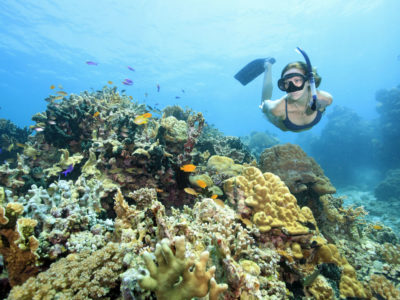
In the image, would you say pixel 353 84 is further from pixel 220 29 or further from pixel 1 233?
pixel 1 233

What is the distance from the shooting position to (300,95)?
3.65m

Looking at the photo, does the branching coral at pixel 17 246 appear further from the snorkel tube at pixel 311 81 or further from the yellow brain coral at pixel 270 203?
the snorkel tube at pixel 311 81

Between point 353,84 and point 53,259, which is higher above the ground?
point 353,84

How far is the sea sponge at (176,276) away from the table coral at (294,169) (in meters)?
4.27

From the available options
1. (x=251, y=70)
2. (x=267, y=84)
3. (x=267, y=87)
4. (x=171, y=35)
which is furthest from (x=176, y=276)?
(x=171, y=35)

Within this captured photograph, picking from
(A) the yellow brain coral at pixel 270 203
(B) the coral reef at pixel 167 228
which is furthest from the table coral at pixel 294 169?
(A) the yellow brain coral at pixel 270 203

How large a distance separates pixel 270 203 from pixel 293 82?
8.03 feet

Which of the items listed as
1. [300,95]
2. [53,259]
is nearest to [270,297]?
[53,259]

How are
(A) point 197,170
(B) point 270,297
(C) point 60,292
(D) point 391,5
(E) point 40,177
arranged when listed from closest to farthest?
(C) point 60,292, (B) point 270,297, (E) point 40,177, (A) point 197,170, (D) point 391,5

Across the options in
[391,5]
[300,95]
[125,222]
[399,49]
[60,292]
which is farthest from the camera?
[399,49]

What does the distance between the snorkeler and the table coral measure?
155 centimetres

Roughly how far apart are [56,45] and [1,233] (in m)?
45.9

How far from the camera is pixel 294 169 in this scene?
17.4 feet

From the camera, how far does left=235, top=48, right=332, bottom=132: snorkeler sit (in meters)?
3.41
